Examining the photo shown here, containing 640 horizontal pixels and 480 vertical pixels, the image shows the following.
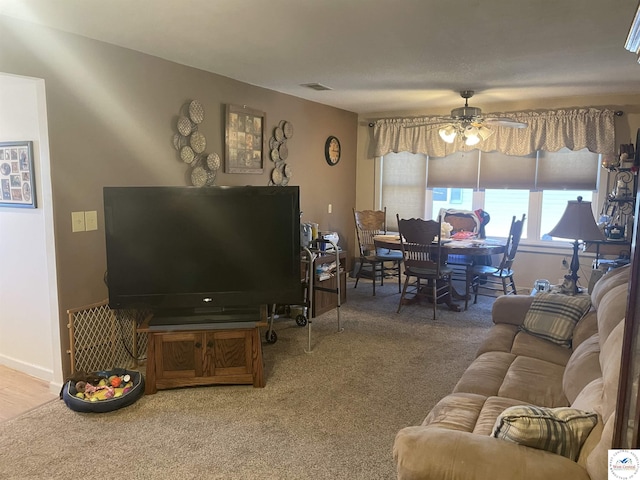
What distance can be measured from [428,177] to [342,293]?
2.27 metres

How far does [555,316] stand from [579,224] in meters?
0.86

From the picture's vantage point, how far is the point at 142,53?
11.7 feet

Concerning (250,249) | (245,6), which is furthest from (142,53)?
(250,249)

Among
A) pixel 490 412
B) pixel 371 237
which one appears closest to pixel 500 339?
pixel 490 412

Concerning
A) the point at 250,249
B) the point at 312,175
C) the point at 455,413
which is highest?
the point at 312,175

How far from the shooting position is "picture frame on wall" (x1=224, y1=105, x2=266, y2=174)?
4465 mm

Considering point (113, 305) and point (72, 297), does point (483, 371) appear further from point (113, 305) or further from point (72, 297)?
point (72, 297)

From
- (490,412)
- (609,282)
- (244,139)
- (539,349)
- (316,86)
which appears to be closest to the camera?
(490,412)

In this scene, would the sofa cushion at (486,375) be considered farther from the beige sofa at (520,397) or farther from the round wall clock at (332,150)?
the round wall clock at (332,150)

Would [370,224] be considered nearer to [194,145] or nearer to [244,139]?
[244,139]

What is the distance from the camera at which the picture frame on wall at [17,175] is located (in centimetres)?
310

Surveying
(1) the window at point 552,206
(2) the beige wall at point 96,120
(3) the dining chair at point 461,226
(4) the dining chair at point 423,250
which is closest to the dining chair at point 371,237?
(3) the dining chair at point 461,226

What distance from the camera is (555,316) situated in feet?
9.82

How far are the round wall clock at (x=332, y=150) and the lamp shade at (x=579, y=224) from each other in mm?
3251
